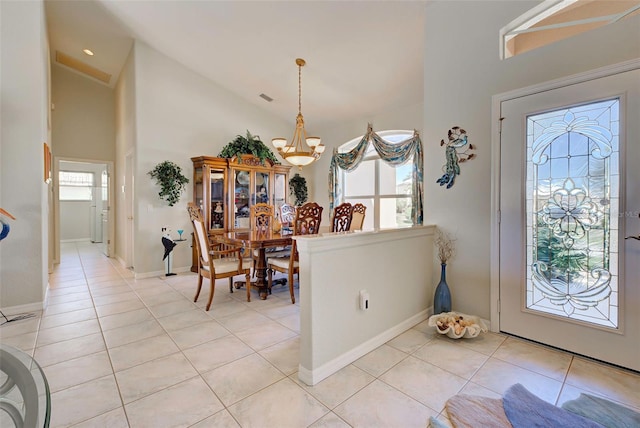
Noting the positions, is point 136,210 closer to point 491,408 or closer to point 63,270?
point 63,270

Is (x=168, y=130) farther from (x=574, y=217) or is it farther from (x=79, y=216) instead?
(x=79, y=216)

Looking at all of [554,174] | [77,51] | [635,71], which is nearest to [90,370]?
[554,174]

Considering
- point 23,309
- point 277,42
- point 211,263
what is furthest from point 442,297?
point 23,309

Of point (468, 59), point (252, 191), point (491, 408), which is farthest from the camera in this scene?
point (252, 191)

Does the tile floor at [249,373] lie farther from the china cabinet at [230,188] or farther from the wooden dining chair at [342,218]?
the china cabinet at [230,188]

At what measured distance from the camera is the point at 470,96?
271cm

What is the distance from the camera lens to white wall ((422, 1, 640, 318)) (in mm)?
2391

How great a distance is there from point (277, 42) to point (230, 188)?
247 centimetres

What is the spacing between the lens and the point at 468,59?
2.71 metres

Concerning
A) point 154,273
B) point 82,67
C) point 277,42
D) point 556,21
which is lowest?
point 154,273

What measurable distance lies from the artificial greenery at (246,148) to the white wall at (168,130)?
0.28m

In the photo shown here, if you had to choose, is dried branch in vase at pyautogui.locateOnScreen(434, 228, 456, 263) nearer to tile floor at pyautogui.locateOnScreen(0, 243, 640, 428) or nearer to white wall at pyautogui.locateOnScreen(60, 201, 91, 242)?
tile floor at pyautogui.locateOnScreen(0, 243, 640, 428)

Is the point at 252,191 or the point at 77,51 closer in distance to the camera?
the point at 77,51

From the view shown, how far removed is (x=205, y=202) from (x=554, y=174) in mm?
4607
